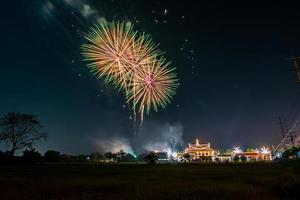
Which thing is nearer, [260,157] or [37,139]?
[37,139]

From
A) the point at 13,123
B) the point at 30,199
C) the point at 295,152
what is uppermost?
the point at 13,123

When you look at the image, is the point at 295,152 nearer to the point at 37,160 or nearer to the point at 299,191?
the point at 37,160

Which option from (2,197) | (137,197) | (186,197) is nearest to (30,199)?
(2,197)

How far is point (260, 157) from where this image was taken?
643 ft

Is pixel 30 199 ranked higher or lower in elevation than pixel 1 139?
lower

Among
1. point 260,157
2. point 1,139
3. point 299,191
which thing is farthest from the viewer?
point 260,157

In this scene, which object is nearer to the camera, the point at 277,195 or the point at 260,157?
the point at 277,195

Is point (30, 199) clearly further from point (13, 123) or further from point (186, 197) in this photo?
point (13, 123)

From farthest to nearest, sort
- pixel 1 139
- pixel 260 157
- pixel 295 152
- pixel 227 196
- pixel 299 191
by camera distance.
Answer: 1. pixel 260 157
2. pixel 295 152
3. pixel 1 139
4. pixel 227 196
5. pixel 299 191

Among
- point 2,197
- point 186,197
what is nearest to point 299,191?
point 186,197

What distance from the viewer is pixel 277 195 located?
52.5 feet

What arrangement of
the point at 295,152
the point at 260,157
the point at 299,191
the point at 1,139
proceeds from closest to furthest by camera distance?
the point at 299,191 → the point at 1,139 → the point at 295,152 → the point at 260,157

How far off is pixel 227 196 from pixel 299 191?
3.43 m

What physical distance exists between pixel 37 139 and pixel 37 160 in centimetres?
673
